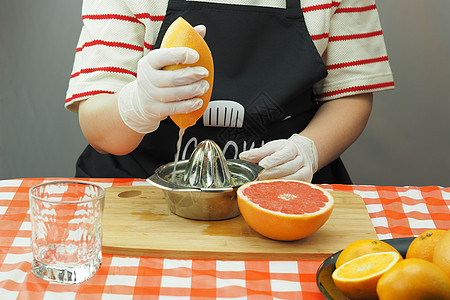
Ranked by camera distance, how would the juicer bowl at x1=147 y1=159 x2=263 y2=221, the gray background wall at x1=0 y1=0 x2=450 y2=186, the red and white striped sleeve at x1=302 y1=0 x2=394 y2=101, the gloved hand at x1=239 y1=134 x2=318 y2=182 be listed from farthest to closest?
the gray background wall at x1=0 y1=0 x2=450 y2=186 < the red and white striped sleeve at x1=302 y1=0 x2=394 y2=101 < the gloved hand at x1=239 y1=134 x2=318 y2=182 < the juicer bowl at x1=147 y1=159 x2=263 y2=221

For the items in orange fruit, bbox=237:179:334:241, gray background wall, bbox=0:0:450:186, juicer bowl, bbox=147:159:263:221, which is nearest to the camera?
orange fruit, bbox=237:179:334:241

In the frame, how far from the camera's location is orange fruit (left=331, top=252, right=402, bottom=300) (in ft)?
2.40

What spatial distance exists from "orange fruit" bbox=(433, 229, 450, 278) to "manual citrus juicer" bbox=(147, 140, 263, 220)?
44 cm

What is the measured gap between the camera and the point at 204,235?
40.6 inches

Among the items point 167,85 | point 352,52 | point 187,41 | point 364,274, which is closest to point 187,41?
point 187,41

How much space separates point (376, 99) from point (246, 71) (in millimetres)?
1022

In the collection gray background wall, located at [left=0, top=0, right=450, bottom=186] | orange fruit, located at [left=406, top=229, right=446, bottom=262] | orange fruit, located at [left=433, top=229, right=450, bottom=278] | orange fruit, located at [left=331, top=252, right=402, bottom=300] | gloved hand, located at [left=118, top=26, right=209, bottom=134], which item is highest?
gloved hand, located at [left=118, top=26, right=209, bottom=134]

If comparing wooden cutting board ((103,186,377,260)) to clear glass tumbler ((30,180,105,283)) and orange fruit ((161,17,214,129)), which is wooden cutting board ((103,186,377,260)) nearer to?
clear glass tumbler ((30,180,105,283))

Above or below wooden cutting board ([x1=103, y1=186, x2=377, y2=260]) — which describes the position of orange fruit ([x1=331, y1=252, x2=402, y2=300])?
above

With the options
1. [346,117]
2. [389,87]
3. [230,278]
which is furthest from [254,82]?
[230,278]

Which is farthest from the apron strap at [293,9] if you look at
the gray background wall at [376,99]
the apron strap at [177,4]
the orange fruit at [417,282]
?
the orange fruit at [417,282]

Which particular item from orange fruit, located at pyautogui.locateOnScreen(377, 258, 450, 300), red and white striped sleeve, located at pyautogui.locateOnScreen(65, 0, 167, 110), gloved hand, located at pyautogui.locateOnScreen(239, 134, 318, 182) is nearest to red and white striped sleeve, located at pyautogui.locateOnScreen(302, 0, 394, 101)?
gloved hand, located at pyautogui.locateOnScreen(239, 134, 318, 182)

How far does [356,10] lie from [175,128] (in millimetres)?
680

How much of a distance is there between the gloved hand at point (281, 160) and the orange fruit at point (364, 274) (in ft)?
1.67
